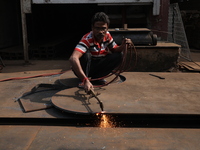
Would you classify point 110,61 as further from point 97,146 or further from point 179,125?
point 97,146

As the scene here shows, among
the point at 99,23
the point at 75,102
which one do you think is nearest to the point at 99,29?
the point at 99,23

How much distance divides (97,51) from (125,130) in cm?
157

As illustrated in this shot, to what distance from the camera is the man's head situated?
3488 millimetres

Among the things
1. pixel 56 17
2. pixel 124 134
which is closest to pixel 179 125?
pixel 124 134

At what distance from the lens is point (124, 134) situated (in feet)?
9.07

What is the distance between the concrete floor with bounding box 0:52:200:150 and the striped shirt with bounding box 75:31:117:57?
63cm

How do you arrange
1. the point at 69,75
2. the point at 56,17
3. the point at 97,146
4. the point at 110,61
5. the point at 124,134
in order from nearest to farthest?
the point at 97,146, the point at 124,134, the point at 110,61, the point at 69,75, the point at 56,17

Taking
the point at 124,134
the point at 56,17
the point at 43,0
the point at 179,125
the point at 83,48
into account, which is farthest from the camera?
the point at 56,17

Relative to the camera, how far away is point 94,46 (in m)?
3.83

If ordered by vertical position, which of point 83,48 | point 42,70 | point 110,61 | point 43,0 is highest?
point 43,0

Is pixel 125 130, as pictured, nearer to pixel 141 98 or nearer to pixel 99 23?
pixel 141 98

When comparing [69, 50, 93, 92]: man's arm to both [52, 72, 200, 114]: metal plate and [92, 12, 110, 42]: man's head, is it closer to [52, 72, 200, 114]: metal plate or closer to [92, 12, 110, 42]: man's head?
[52, 72, 200, 114]: metal plate

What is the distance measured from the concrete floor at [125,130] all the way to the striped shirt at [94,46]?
0.63 m

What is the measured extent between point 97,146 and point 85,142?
0.53ft
